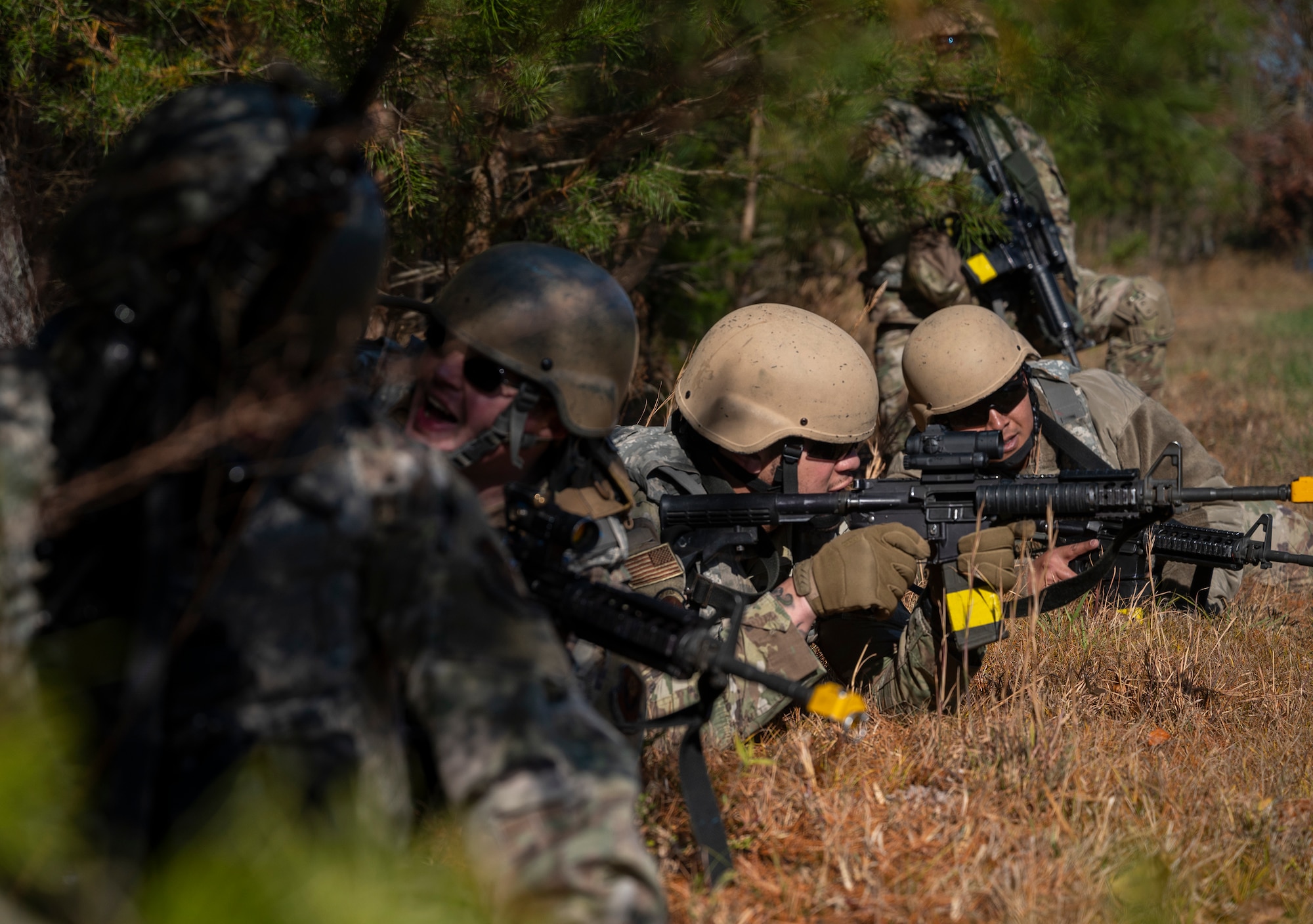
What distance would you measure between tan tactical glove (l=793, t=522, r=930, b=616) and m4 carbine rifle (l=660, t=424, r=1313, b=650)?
143 mm

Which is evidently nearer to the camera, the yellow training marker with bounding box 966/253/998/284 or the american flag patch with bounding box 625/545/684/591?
the american flag patch with bounding box 625/545/684/591

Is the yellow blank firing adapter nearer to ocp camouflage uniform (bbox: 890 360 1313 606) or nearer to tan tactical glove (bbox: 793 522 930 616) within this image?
tan tactical glove (bbox: 793 522 930 616)

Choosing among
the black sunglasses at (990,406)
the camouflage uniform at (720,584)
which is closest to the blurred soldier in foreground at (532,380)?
the camouflage uniform at (720,584)

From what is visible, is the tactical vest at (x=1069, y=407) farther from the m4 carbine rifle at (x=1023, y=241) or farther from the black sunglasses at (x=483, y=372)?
the black sunglasses at (x=483, y=372)

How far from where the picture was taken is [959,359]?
432cm

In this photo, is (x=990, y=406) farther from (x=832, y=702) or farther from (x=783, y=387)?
(x=832, y=702)

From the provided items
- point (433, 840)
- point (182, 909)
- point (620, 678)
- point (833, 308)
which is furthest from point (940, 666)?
point (833, 308)

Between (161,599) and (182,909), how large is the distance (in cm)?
51

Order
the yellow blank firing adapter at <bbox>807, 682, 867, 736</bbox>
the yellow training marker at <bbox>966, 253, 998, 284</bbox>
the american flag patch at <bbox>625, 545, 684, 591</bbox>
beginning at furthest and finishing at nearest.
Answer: the yellow training marker at <bbox>966, 253, 998, 284</bbox>, the american flag patch at <bbox>625, 545, 684, 591</bbox>, the yellow blank firing adapter at <bbox>807, 682, 867, 736</bbox>

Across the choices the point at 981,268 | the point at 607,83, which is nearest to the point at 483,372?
the point at 607,83

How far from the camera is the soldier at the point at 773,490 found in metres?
3.21

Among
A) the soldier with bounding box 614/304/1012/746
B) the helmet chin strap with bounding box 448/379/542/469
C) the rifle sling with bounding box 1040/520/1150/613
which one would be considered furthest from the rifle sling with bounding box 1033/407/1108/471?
the helmet chin strap with bounding box 448/379/542/469

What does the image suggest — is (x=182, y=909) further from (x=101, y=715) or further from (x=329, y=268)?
(x=329, y=268)

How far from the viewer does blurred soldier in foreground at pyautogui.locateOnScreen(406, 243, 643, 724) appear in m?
2.46
